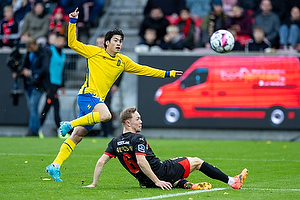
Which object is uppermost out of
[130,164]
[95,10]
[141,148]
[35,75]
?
[95,10]

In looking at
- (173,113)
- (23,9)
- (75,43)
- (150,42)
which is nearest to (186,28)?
(150,42)

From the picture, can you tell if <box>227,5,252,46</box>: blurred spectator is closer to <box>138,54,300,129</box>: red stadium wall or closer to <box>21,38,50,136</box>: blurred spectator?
<box>138,54,300,129</box>: red stadium wall

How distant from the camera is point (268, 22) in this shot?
1873 centimetres

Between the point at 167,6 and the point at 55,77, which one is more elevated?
the point at 167,6

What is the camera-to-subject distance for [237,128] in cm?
1766

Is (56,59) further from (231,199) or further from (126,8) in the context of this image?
(231,199)

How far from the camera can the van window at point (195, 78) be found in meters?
17.5

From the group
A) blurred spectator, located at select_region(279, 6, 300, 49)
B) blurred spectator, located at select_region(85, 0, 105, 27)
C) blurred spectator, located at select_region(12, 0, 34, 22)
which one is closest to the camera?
blurred spectator, located at select_region(279, 6, 300, 49)

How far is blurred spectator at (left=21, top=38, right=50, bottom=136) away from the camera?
17.3 m

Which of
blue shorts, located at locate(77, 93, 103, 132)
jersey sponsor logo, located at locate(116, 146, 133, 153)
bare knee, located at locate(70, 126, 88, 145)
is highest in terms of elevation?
blue shorts, located at locate(77, 93, 103, 132)

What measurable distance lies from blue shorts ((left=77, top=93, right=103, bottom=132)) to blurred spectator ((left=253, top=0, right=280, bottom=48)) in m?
10.3

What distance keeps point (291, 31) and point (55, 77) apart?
719cm

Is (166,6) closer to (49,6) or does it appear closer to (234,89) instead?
(49,6)

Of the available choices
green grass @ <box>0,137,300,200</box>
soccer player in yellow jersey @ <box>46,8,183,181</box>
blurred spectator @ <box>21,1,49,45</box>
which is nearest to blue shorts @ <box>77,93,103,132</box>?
soccer player in yellow jersey @ <box>46,8,183,181</box>
